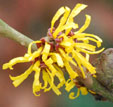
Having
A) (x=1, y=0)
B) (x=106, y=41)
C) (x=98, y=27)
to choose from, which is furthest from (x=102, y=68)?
(x=1, y=0)

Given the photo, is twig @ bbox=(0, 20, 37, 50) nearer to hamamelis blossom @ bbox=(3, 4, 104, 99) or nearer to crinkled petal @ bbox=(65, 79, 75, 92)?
hamamelis blossom @ bbox=(3, 4, 104, 99)

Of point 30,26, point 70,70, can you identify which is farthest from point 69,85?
point 30,26

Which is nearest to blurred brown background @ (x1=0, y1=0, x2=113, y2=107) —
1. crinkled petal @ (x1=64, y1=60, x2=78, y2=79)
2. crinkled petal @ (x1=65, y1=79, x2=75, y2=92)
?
crinkled petal @ (x1=65, y1=79, x2=75, y2=92)

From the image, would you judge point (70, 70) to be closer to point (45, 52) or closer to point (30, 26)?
point (45, 52)

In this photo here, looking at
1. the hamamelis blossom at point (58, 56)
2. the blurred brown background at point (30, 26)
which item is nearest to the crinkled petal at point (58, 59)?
the hamamelis blossom at point (58, 56)

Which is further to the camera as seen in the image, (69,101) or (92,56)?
(92,56)

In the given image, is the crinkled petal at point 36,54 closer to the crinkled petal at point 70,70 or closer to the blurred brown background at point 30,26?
the crinkled petal at point 70,70

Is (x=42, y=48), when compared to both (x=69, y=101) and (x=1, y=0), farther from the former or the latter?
(x=1, y=0)

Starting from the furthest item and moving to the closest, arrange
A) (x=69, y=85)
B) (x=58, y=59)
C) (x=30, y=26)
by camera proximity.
A: (x=30, y=26)
(x=69, y=85)
(x=58, y=59)
